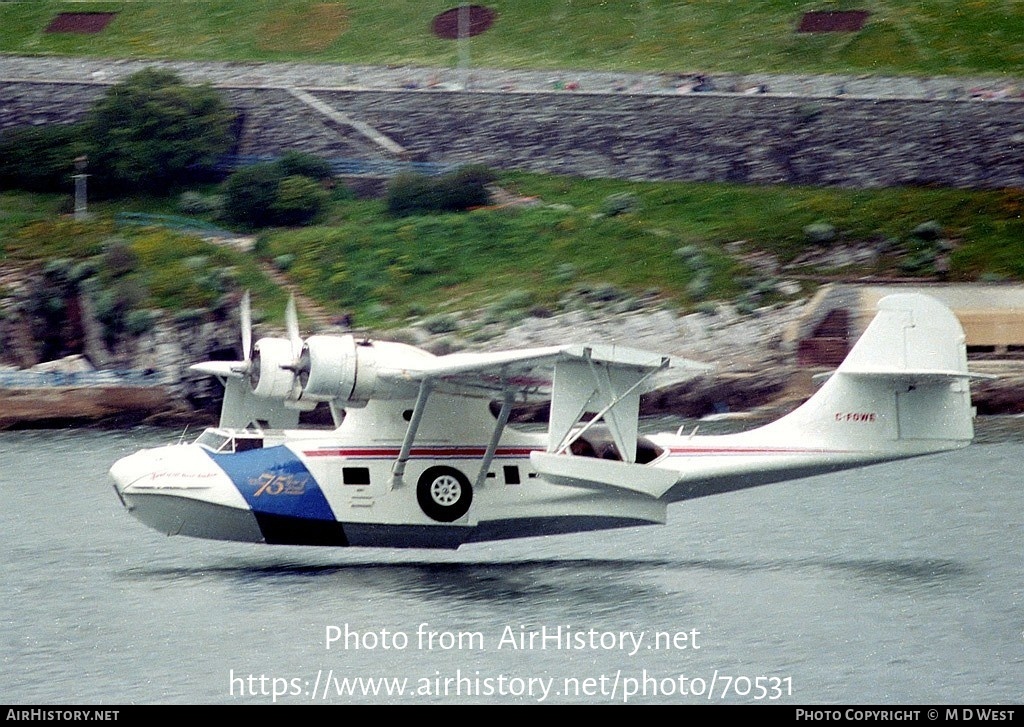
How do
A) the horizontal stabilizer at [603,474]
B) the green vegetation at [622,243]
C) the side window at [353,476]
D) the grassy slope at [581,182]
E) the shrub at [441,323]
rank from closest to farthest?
the horizontal stabilizer at [603,474] → the side window at [353,476] → the shrub at [441,323] → the green vegetation at [622,243] → the grassy slope at [581,182]

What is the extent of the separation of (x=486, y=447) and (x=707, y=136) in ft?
145

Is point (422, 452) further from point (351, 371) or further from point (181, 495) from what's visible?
point (181, 495)

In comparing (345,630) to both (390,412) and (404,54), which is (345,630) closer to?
(390,412)

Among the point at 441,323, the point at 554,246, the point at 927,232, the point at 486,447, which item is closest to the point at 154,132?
the point at 554,246

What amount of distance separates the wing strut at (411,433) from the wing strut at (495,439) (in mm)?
1073

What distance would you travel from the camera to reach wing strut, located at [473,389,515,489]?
2189 cm

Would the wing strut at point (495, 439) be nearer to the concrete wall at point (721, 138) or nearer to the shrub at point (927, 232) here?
the shrub at point (927, 232)

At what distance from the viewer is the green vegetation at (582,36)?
67.1m

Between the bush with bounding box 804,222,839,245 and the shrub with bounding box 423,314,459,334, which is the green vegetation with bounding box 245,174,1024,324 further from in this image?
the shrub with bounding box 423,314,459,334

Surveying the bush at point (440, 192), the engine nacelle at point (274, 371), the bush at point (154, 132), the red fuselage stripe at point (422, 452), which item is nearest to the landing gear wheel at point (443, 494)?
the red fuselage stripe at point (422, 452)

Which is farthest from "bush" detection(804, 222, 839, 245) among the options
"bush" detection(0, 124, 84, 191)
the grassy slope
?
"bush" detection(0, 124, 84, 191)

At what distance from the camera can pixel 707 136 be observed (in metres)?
64.4
